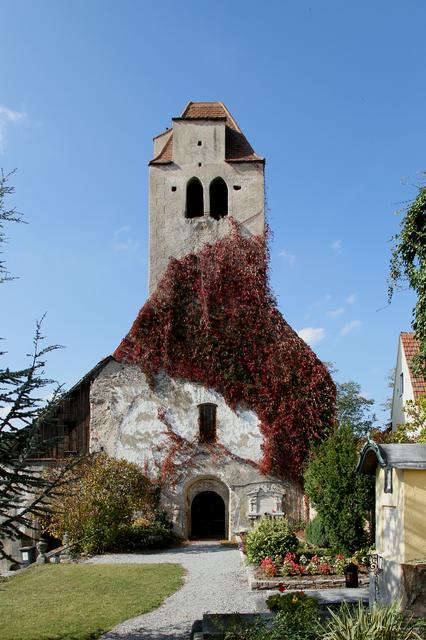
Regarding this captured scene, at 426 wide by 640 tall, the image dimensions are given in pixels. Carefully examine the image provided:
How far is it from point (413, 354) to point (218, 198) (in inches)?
418

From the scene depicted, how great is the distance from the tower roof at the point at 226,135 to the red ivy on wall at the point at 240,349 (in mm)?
4609

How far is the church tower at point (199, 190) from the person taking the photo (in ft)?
85.0

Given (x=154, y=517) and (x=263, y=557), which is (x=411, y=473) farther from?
(x=154, y=517)

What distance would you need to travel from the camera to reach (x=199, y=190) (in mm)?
27219

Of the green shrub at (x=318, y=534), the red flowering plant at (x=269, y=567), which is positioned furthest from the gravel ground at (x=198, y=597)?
the green shrub at (x=318, y=534)

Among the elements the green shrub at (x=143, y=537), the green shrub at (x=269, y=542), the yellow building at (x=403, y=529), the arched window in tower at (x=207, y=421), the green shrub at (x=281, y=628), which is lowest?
the green shrub at (x=143, y=537)

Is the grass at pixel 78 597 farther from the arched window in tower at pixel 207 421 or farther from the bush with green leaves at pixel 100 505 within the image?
the arched window in tower at pixel 207 421

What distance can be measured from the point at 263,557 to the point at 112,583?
3.90 m

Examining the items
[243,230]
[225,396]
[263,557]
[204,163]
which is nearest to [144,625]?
[263,557]

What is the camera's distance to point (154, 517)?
72.7 feet

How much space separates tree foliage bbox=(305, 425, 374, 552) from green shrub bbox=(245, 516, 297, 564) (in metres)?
1.34

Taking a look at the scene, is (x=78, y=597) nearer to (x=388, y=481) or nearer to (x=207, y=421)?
(x=388, y=481)

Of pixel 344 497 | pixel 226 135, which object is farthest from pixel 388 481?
pixel 226 135

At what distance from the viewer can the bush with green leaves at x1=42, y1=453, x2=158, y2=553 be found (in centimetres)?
1945
